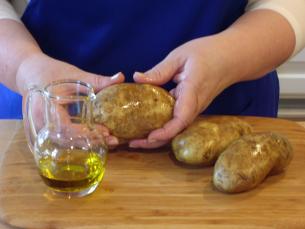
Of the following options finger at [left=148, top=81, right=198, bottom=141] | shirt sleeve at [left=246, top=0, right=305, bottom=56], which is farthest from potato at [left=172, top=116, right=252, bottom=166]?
shirt sleeve at [left=246, top=0, right=305, bottom=56]

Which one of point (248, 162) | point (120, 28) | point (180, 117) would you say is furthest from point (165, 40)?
point (248, 162)

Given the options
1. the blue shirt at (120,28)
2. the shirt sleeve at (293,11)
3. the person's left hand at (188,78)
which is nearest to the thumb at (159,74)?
the person's left hand at (188,78)

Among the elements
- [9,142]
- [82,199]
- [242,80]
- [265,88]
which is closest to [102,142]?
[82,199]

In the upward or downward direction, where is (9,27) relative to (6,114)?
upward

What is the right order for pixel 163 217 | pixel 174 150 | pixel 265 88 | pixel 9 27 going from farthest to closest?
pixel 265 88 < pixel 9 27 < pixel 174 150 < pixel 163 217

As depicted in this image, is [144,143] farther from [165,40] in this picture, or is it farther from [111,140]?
[165,40]

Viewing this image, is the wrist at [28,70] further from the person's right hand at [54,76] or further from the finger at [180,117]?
the finger at [180,117]

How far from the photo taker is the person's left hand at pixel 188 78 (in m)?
0.79

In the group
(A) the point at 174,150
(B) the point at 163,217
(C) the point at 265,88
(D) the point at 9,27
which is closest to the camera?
(B) the point at 163,217

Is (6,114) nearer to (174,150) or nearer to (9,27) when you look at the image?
(9,27)

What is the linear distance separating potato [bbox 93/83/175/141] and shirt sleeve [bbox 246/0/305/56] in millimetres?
259

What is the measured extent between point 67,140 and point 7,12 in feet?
0.94

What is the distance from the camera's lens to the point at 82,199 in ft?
2.27

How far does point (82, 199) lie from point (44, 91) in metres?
0.13
